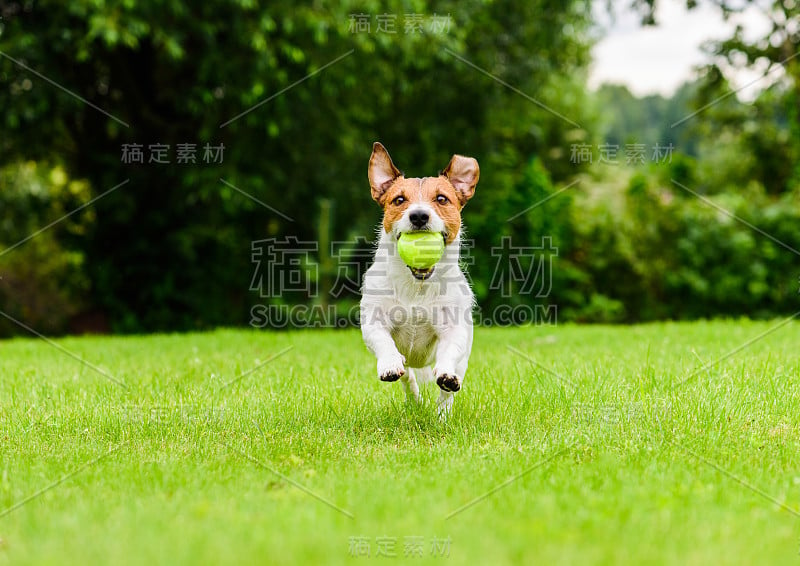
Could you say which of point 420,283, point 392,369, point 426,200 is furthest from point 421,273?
point 392,369

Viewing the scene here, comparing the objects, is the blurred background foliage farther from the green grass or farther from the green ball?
the green ball

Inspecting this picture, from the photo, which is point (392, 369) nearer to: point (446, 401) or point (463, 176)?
point (446, 401)

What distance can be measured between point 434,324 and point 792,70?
494 inches

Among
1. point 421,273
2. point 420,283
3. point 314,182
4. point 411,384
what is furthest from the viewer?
point 314,182

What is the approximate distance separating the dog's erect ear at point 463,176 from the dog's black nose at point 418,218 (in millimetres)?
614

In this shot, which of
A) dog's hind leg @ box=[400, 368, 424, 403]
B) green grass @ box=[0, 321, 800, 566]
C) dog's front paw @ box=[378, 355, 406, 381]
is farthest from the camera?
dog's hind leg @ box=[400, 368, 424, 403]

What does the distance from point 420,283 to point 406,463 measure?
1.21m

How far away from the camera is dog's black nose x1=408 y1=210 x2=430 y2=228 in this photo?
4703mm

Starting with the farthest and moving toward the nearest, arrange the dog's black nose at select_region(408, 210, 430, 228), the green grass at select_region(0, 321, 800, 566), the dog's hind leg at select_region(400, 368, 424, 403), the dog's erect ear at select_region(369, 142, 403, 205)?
the dog's hind leg at select_region(400, 368, 424, 403) < the dog's erect ear at select_region(369, 142, 403, 205) < the dog's black nose at select_region(408, 210, 430, 228) < the green grass at select_region(0, 321, 800, 566)

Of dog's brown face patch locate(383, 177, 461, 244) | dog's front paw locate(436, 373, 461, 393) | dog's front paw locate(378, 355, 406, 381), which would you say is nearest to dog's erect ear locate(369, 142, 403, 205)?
dog's brown face patch locate(383, 177, 461, 244)

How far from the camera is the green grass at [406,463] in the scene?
3.11 meters

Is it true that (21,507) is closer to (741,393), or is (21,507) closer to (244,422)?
(244,422)

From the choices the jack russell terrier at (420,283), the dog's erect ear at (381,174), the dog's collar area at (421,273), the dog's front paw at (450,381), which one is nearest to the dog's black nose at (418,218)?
the jack russell terrier at (420,283)

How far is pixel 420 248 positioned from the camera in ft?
15.5
